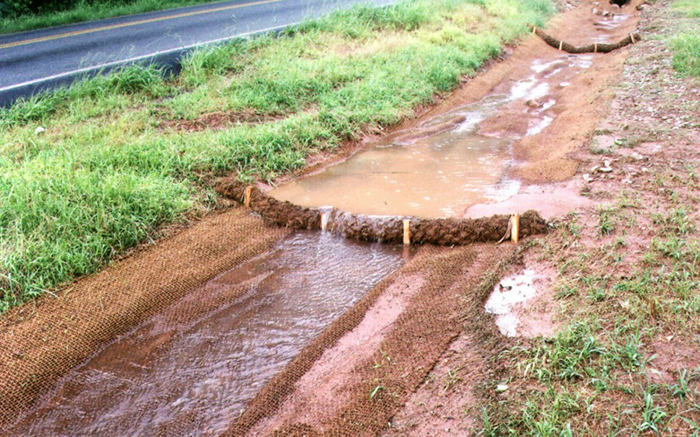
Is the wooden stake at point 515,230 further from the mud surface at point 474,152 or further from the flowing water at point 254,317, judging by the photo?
the flowing water at point 254,317

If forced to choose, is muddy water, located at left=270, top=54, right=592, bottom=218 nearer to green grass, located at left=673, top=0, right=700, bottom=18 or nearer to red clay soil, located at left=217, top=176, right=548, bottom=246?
red clay soil, located at left=217, top=176, right=548, bottom=246

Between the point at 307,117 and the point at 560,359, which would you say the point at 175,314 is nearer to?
the point at 560,359

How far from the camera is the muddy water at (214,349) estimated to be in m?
3.09

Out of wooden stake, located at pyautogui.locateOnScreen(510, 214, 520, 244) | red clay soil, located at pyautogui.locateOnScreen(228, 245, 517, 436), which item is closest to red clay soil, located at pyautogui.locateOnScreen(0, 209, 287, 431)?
red clay soil, located at pyautogui.locateOnScreen(228, 245, 517, 436)

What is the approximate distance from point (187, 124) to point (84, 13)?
739 cm

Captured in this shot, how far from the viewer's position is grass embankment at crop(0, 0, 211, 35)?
10797 mm

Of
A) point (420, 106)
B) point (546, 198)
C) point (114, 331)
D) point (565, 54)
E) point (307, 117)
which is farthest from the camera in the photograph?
point (565, 54)

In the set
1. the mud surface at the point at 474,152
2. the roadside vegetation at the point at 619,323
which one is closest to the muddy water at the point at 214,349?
the mud surface at the point at 474,152

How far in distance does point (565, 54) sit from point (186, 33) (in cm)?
878

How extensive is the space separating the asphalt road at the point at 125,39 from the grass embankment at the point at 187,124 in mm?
681

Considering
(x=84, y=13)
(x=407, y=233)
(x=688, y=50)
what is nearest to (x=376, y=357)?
(x=407, y=233)

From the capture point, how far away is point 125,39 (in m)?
9.70

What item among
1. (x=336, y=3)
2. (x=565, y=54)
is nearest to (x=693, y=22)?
(x=565, y=54)

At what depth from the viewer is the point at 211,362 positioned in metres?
3.51
